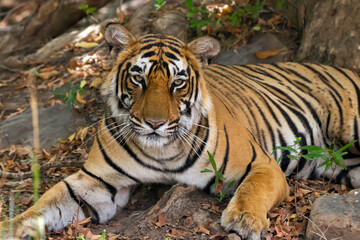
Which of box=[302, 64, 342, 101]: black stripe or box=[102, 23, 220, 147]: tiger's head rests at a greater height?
box=[102, 23, 220, 147]: tiger's head

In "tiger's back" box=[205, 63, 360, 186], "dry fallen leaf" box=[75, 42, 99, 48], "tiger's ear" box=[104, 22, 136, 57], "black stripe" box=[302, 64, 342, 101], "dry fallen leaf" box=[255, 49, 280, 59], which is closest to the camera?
"tiger's ear" box=[104, 22, 136, 57]

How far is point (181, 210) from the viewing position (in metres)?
3.50

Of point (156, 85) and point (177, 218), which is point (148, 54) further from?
point (177, 218)

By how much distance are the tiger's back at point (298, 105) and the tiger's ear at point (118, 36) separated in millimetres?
1009

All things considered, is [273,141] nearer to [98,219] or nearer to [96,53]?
[98,219]

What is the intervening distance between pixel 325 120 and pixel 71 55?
3821 mm

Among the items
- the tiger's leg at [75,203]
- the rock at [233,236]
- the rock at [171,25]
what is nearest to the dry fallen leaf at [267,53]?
the rock at [171,25]

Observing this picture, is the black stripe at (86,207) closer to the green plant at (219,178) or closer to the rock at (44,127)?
the green plant at (219,178)

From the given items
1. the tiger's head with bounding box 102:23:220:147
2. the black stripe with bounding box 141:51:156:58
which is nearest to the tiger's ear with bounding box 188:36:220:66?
the tiger's head with bounding box 102:23:220:147

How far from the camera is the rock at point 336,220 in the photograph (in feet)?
10.2

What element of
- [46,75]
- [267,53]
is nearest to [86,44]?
[46,75]

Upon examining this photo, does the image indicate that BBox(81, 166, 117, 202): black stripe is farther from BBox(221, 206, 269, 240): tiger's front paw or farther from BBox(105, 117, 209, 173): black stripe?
BBox(221, 206, 269, 240): tiger's front paw

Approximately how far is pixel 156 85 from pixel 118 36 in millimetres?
526

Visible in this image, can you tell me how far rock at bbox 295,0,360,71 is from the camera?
520 cm
